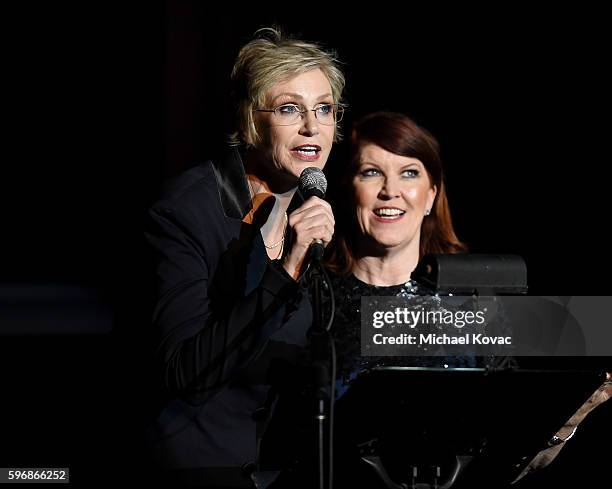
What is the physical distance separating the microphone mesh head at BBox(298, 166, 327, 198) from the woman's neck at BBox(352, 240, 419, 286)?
706 mm

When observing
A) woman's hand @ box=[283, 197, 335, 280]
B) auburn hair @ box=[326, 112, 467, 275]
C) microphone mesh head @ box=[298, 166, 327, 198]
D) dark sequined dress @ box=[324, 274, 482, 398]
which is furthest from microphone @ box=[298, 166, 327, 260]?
auburn hair @ box=[326, 112, 467, 275]

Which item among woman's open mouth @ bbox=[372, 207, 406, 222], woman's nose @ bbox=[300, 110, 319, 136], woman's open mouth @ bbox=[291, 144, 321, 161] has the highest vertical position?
woman's nose @ bbox=[300, 110, 319, 136]

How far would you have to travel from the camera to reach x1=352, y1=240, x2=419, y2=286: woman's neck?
226 centimetres

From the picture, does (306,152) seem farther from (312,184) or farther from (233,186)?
(312,184)

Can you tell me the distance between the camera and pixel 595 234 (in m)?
2.90

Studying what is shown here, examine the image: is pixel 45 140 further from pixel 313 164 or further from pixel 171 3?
pixel 313 164

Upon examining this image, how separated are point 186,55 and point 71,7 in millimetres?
638

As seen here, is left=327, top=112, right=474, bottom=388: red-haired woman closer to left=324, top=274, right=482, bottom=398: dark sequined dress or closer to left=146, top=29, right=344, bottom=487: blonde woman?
left=324, top=274, right=482, bottom=398: dark sequined dress

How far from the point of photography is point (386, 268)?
2260 mm

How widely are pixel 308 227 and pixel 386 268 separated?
933mm

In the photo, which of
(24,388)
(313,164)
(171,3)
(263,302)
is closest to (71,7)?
(171,3)

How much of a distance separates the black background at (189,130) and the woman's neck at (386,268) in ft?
2.15

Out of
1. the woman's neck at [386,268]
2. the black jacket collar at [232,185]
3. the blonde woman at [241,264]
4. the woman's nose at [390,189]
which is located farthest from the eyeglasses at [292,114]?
the woman's neck at [386,268]

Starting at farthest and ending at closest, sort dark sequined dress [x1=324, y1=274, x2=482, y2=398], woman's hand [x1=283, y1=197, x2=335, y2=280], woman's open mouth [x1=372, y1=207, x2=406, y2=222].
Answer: woman's open mouth [x1=372, y1=207, x2=406, y2=222] → dark sequined dress [x1=324, y1=274, x2=482, y2=398] → woman's hand [x1=283, y1=197, x2=335, y2=280]
